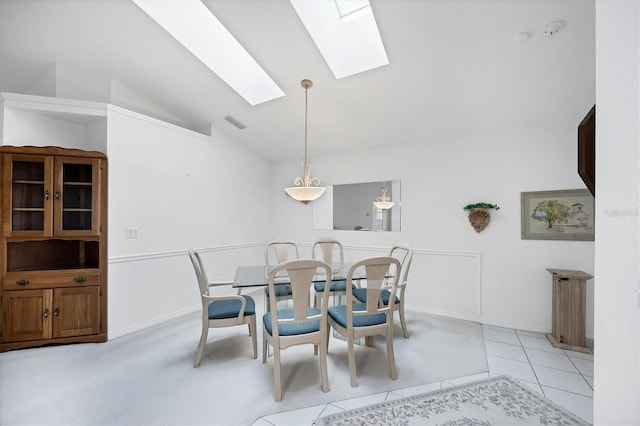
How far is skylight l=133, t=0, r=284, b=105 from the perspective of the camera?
2.77 metres

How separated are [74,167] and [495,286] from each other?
511cm

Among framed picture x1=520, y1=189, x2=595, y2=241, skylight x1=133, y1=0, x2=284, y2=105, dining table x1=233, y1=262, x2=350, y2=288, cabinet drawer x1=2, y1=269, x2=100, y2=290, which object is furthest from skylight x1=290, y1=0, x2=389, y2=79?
cabinet drawer x1=2, y1=269, x2=100, y2=290

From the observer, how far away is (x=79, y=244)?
3328 millimetres

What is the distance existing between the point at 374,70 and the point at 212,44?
1.87 m

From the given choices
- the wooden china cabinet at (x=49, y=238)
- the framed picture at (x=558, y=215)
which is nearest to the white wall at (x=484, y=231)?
the framed picture at (x=558, y=215)

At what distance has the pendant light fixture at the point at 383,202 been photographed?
421 centimetres

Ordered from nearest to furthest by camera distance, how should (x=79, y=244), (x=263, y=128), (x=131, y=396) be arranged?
(x=131, y=396) → (x=79, y=244) → (x=263, y=128)

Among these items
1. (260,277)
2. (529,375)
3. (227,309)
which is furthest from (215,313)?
(529,375)

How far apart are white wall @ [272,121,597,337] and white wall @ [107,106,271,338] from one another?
2112 mm

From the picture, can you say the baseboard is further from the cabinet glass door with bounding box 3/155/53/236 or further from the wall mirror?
the wall mirror

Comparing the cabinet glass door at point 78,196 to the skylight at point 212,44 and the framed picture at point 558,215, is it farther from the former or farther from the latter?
the framed picture at point 558,215

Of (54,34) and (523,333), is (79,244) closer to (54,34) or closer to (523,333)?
(54,34)

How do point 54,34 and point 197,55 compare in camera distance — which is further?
point 197,55

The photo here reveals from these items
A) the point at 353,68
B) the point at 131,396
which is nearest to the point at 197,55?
the point at 353,68
